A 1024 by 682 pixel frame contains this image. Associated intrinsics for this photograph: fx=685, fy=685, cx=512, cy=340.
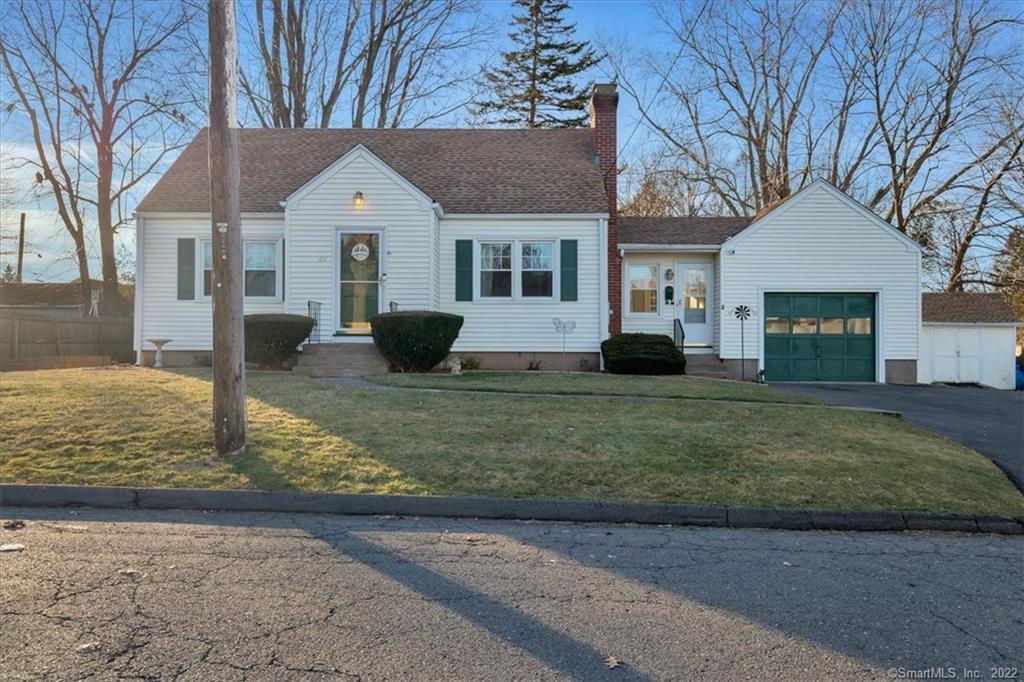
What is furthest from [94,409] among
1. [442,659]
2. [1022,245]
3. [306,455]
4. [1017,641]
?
[1022,245]

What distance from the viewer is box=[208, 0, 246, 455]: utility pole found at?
24.1ft

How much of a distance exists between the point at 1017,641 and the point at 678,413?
6195 mm

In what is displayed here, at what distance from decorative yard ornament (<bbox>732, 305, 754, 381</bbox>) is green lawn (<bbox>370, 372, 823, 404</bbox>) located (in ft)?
12.3

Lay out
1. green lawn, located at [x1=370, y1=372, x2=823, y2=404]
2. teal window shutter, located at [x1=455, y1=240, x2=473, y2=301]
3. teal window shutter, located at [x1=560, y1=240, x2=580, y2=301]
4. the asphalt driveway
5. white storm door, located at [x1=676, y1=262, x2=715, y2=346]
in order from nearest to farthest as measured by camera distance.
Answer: the asphalt driveway → green lawn, located at [x1=370, y1=372, x2=823, y2=404] → teal window shutter, located at [x1=560, y1=240, x2=580, y2=301] → teal window shutter, located at [x1=455, y1=240, x2=473, y2=301] → white storm door, located at [x1=676, y1=262, x2=715, y2=346]

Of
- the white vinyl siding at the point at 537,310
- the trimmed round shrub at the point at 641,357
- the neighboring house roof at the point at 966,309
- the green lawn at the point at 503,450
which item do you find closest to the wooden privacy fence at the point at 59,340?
the green lawn at the point at 503,450

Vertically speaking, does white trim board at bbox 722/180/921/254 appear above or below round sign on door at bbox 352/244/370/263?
above

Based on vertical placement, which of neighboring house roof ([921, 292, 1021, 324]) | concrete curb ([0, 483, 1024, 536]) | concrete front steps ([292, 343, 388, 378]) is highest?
neighboring house roof ([921, 292, 1021, 324])

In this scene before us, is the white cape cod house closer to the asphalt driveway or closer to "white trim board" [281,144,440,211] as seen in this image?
"white trim board" [281,144,440,211]

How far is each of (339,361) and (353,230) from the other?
312 cm

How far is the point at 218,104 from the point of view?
733 centimetres

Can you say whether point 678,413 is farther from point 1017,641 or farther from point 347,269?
point 347,269

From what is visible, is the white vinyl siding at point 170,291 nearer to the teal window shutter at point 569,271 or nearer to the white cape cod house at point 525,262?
the white cape cod house at point 525,262

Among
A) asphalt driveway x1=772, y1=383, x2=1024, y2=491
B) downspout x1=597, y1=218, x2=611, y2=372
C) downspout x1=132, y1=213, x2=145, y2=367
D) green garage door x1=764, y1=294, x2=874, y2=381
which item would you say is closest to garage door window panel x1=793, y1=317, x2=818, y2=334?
green garage door x1=764, y1=294, x2=874, y2=381

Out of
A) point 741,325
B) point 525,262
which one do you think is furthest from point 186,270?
point 741,325
